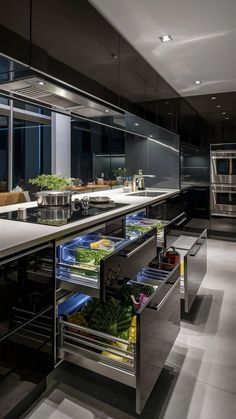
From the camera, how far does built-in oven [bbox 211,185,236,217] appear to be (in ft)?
16.0

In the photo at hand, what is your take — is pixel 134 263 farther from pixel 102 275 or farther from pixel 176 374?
pixel 176 374

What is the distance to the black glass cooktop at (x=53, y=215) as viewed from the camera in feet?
5.38

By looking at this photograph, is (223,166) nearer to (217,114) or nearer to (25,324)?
(217,114)

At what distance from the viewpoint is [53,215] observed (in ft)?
5.98

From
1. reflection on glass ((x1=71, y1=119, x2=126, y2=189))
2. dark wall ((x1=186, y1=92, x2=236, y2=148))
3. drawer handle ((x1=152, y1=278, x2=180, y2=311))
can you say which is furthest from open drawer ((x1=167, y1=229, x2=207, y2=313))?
dark wall ((x1=186, y1=92, x2=236, y2=148))

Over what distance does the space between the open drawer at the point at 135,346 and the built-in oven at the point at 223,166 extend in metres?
3.68

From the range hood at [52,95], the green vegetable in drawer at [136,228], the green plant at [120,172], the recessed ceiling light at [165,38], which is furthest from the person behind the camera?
the green plant at [120,172]

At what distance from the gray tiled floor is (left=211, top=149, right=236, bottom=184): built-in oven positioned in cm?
318

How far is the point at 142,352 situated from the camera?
50.4 inches

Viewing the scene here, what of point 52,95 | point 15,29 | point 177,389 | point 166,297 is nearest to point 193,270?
point 166,297

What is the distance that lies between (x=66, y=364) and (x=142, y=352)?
27.5 inches

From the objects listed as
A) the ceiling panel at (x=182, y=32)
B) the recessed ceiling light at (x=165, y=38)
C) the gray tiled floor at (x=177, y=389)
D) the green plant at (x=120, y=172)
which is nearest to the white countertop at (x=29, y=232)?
the gray tiled floor at (x=177, y=389)

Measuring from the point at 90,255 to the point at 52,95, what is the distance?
1.18 m

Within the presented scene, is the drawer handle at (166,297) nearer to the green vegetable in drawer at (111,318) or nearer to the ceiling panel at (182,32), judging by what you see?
the green vegetable in drawer at (111,318)
